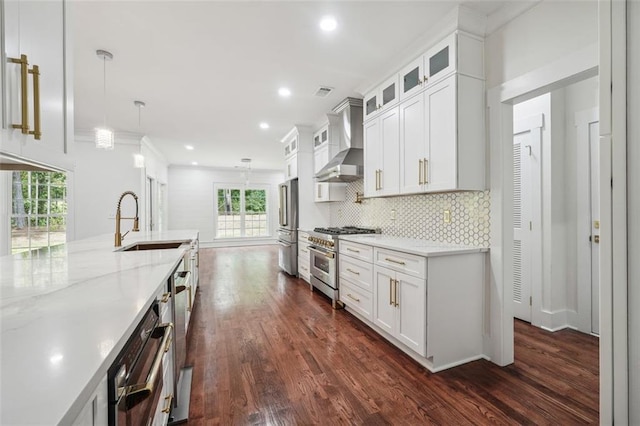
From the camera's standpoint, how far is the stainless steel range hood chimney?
145 inches

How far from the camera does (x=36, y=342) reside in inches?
25.5

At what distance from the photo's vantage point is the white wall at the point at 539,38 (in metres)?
1.71

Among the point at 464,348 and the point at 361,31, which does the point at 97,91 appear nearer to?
the point at 361,31

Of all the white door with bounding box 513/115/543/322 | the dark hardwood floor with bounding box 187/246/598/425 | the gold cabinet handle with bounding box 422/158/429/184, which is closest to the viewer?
the dark hardwood floor with bounding box 187/246/598/425

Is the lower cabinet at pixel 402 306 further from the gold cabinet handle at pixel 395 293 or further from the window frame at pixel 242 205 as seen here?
the window frame at pixel 242 205

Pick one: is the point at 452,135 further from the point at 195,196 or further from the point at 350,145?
the point at 195,196

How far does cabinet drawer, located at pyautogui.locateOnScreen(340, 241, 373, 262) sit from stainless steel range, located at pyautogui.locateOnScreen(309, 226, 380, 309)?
169 mm

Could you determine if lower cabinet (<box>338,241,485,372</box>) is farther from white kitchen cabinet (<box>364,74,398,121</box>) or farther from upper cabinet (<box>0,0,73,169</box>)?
upper cabinet (<box>0,0,73,169</box>)

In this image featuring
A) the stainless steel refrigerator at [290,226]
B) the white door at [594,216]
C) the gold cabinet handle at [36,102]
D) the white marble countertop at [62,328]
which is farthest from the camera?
the stainless steel refrigerator at [290,226]

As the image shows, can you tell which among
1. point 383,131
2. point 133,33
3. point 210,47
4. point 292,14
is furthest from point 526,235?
point 133,33

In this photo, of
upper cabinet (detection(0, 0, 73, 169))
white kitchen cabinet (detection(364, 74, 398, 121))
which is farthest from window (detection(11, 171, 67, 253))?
white kitchen cabinet (detection(364, 74, 398, 121))

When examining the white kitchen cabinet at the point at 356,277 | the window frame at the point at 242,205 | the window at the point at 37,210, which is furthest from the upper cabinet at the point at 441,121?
the window frame at the point at 242,205

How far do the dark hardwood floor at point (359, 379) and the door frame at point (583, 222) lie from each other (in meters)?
0.22

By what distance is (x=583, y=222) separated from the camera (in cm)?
274
